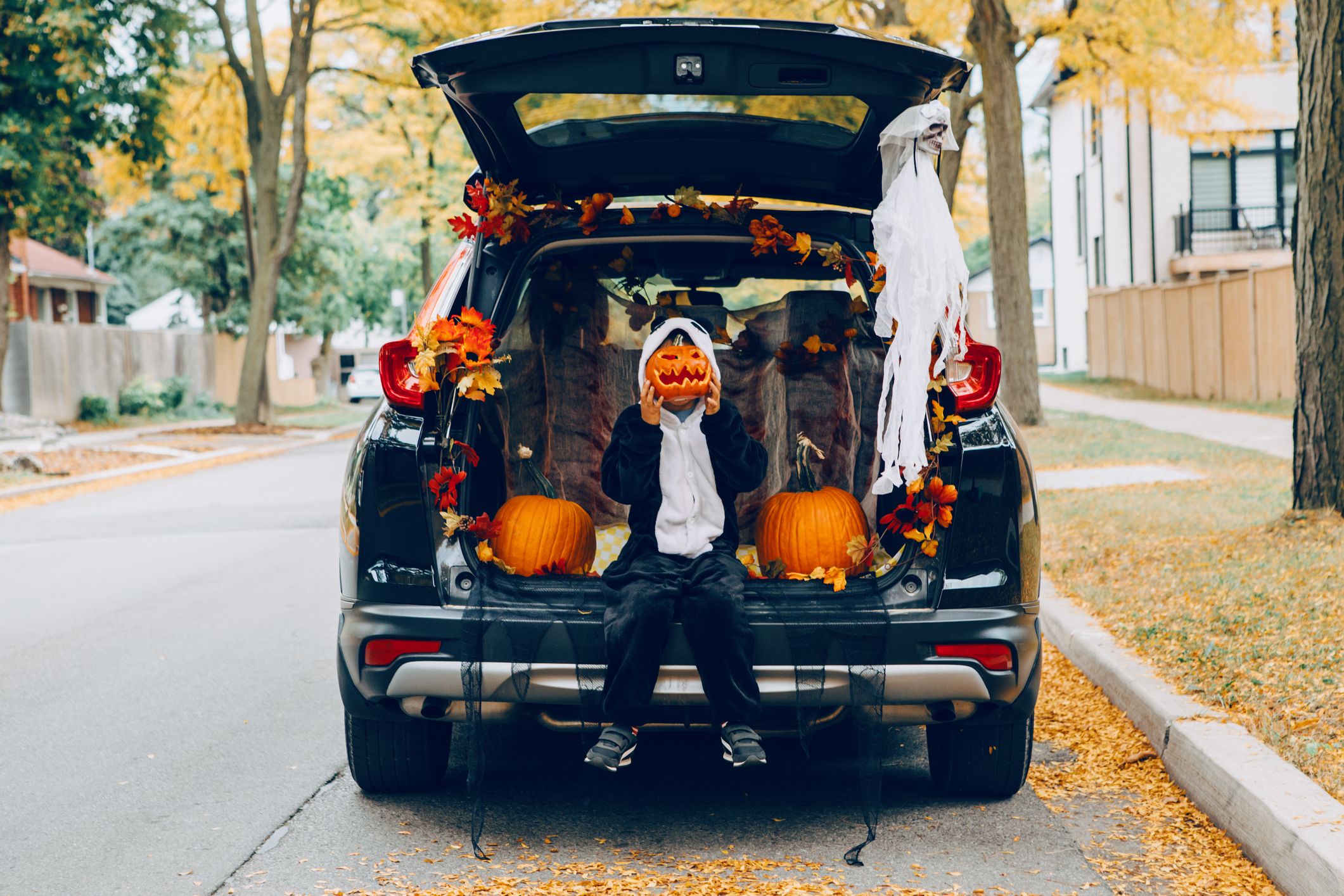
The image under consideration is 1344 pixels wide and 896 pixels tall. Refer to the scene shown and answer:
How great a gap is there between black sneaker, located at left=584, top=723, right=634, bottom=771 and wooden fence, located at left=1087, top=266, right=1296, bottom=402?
1657cm

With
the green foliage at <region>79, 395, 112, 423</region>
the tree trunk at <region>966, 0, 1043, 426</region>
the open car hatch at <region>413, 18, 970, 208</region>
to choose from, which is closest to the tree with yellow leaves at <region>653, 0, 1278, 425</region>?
the tree trunk at <region>966, 0, 1043, 426</region>

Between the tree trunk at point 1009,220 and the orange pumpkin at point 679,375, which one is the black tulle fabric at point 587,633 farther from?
the tree trunk at point 1009,220

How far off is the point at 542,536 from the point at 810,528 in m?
0.87

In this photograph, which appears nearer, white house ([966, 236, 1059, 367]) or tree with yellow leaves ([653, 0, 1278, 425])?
tree with yellow leaves ([653, 0, 1278, 425])

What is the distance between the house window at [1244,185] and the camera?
30.4 metres

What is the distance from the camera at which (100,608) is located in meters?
7.93

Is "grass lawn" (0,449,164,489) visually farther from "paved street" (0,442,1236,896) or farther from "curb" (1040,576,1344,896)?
"curb" (1040,576,1344,896)

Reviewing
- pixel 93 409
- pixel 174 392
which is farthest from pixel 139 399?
pixel 93 409

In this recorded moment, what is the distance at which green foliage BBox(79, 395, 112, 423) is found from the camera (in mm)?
27531

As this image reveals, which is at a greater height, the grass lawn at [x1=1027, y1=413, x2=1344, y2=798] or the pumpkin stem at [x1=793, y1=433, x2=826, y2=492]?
the pumpkin stem at [x1=793, y1=433, x2=826, y2=492]

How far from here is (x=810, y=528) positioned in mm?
4418

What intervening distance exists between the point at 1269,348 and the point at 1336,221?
1447cm

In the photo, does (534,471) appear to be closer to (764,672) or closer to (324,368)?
(764,672)

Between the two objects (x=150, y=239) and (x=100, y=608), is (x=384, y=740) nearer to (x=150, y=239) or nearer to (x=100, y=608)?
(x=100, y=608)
